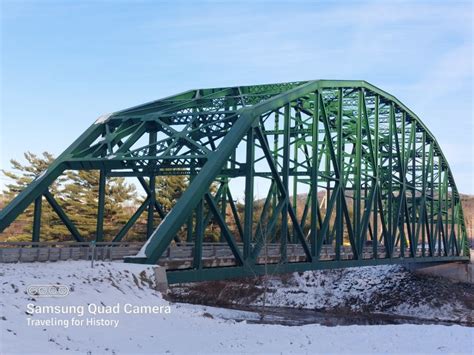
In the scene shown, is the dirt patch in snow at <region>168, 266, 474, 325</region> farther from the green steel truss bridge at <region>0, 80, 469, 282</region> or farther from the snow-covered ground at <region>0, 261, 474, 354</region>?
the snow-covered ground at <region>0, 261, 474, 354</region>

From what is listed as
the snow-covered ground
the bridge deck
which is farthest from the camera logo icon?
the bridge deck

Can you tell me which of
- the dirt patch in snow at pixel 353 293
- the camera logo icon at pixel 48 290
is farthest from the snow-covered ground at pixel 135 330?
the dirt patch in snow at pixel 353 293

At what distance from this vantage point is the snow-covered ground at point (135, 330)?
1304cm

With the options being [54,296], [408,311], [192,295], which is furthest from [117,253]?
[408,311]

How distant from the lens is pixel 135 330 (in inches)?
587

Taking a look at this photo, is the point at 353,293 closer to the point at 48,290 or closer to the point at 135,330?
the point at 135,330

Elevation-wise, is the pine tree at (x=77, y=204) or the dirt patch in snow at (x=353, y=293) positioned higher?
the pine tree at (x=77, y=204)

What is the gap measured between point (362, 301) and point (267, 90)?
2677 cm

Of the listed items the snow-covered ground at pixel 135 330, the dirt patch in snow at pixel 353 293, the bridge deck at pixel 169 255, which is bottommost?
the dirt patch in snow at pixel 353 293

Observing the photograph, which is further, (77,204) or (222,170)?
(77,204)

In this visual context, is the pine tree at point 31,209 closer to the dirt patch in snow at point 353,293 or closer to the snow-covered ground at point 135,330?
the dirt patch in snow at point 353,293

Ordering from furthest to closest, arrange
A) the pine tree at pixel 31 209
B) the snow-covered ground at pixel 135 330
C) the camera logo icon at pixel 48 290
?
the pine tree at pixel 31 209
the camera logo icon at pixel 48 290
the snow-covered ground at pixel 135 330

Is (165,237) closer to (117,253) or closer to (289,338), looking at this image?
(117,253)

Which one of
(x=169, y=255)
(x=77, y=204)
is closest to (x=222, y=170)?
(x=169, y=255)
